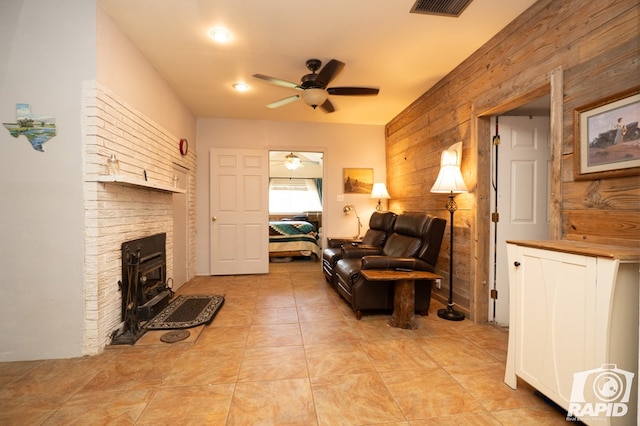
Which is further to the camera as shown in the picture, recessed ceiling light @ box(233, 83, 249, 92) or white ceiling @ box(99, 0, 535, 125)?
recessed ceiling light @ box(233, 83, 249, 92)

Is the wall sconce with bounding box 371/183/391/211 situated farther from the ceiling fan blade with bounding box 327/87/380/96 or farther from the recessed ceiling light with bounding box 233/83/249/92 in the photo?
the recessed ceiling light with bounding box 233/83/249/92

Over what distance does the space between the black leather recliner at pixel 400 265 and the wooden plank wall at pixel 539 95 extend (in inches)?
13.3

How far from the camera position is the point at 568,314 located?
1450 millimetres

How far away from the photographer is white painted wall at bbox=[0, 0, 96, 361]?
6.86 feet

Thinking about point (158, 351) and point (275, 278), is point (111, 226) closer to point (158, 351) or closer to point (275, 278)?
point (158, 351)

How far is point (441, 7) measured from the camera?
2.25 meters

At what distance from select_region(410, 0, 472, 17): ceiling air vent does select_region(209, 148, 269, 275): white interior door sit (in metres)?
3.30

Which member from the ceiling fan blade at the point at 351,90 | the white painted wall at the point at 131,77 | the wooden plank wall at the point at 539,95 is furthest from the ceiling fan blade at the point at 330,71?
the white painted wall at the point at 131,77

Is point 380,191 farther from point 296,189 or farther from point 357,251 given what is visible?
point 296,189

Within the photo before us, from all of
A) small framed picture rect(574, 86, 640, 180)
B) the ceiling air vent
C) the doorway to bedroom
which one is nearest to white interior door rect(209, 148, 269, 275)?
the doorway to bedroom

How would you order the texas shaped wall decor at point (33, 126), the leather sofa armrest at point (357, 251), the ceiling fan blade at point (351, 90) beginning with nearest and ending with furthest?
the texas shaped wall decor at point (33, 126)
the ceiling fan blade at point (351, 90)
the leather sofa armrest at point (357, 251)

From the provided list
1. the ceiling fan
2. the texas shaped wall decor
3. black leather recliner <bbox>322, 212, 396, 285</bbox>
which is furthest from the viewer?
black leather recliner <bbox>322, 212, 396, 285</bbox>

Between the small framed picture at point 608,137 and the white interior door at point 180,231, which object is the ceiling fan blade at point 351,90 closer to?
the small framed picture at point 608,137

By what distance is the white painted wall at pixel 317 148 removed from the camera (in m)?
4.97
